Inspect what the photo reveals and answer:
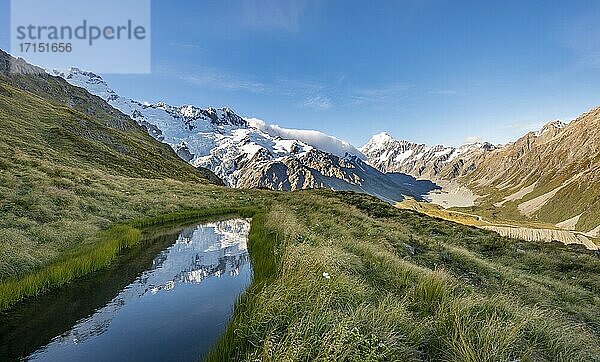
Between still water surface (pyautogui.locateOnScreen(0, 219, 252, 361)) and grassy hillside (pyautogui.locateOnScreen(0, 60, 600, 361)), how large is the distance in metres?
1.35

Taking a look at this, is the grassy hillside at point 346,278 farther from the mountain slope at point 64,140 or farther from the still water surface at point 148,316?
the mountain slope at point 64,140

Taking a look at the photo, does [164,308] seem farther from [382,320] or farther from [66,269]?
[382,320]

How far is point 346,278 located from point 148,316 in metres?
7.04

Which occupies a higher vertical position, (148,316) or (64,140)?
(64,140)

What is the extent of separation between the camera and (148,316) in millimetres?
12766

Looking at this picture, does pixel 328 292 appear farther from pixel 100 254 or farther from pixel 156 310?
pixel 100 254

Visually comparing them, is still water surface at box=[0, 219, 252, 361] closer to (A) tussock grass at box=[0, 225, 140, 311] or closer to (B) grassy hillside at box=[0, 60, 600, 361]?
(A) tussock grass at box=[0, 225, 140, 311]

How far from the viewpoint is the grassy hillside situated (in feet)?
25.7

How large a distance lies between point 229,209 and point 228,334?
36032mm

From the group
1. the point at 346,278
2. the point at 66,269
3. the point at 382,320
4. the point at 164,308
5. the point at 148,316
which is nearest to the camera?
the point at 382,320

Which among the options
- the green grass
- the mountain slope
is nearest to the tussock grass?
the green grass

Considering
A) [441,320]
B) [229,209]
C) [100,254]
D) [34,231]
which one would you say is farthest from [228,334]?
[229,209]

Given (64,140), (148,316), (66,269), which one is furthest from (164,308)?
(64,140)

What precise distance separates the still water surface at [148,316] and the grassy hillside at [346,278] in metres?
1.35
